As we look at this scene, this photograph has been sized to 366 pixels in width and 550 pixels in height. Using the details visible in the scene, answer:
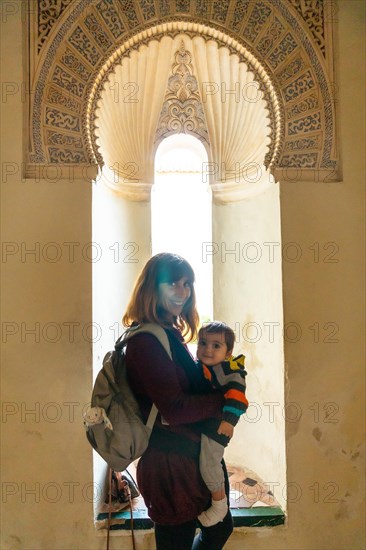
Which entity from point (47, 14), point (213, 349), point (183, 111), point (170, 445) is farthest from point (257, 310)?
point (47, 14)

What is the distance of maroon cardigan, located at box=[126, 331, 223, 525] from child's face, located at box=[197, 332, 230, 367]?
15 cm

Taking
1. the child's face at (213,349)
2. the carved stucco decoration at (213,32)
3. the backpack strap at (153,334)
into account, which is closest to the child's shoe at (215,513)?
the backpack strap at (153,334)

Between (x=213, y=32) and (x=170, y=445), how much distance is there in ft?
7.01

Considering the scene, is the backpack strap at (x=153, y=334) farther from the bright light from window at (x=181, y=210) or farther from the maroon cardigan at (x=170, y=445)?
the bright light from window at (x=181, y=210)

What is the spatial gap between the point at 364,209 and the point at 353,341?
0.72 metres

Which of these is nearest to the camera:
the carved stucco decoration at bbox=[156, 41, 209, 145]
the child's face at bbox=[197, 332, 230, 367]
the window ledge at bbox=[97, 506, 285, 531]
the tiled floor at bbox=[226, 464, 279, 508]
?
→ the child's face at bbox=[197, 332, 230, 367]

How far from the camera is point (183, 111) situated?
2.80m

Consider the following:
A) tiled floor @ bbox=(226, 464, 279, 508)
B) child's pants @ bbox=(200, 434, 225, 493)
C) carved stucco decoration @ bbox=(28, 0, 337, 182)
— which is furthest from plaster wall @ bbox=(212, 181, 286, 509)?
child's pants @ bbox=(200, 434, 225, 493)

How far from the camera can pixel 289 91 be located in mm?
2234

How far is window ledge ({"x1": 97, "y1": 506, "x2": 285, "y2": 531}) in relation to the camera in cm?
207

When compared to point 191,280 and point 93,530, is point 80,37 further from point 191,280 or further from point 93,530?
point 93,530

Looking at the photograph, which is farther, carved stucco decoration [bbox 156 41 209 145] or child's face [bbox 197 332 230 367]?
carved stucco decoration [bbox 156 41 209 145]

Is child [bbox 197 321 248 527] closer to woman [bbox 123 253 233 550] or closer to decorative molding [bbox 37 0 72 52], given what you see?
woman [bbox 123 253 233 550]

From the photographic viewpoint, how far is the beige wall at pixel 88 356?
2078 mm
